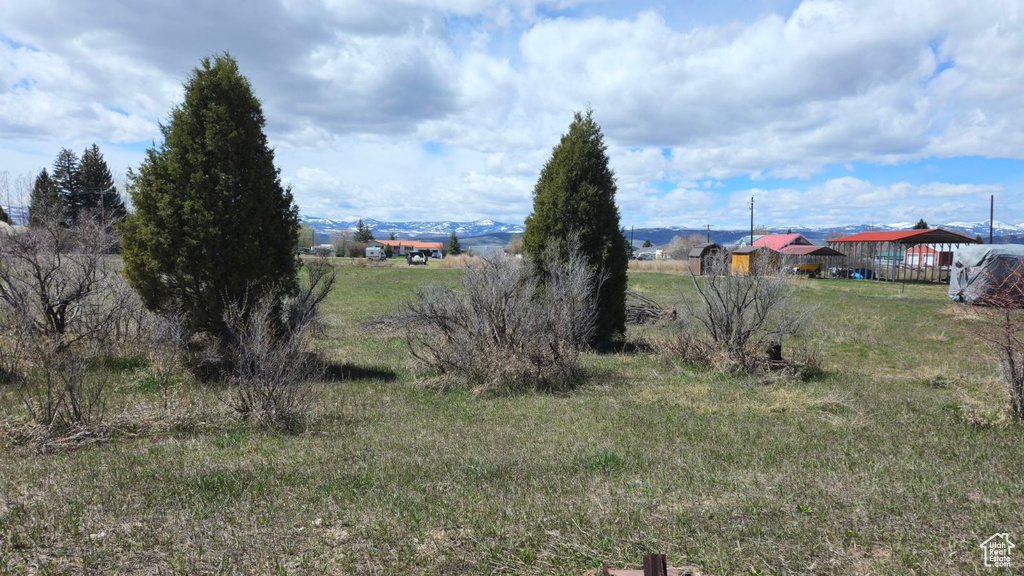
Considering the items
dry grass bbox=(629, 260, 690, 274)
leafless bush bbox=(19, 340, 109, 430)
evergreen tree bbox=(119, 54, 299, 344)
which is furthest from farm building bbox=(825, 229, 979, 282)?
leafless bush bbox=(19, 340, 109, 430)

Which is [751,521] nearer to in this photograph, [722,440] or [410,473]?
[722,440]

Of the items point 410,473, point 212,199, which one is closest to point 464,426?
point 410,473

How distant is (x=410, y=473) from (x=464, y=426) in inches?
74.0

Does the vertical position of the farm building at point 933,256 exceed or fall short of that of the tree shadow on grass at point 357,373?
it exceeds it

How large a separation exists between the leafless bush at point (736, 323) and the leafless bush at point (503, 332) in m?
2.21

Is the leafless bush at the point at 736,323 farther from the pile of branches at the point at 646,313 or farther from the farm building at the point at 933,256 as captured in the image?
the farm building at the point at 933,256

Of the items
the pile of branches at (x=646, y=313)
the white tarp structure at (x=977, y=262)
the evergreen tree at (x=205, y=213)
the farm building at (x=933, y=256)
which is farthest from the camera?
the farm building at (x=933, y=256)

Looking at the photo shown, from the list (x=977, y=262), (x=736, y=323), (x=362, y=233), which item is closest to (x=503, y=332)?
(x=736, y=323)

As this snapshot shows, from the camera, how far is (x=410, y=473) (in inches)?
200

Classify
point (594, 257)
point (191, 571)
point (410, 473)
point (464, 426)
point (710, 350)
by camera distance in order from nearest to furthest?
point (191, 571)
point (410, 473)
point (464, 426)
point (710, 350)
point (594, 257)

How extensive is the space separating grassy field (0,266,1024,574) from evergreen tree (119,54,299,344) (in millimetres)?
1460

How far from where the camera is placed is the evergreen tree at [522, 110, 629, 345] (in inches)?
515

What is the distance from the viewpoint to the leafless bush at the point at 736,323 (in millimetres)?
10484

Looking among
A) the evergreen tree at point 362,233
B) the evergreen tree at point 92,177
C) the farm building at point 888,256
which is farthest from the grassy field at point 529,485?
the evergreen tree at point 362,233
